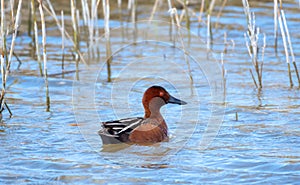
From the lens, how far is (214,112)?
8117 millimetres

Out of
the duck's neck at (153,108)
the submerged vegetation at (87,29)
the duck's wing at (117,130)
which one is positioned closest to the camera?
the duck's wing at (117,130)

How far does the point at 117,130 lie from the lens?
6.55 m

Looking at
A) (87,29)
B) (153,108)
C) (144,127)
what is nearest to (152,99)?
(153,108)

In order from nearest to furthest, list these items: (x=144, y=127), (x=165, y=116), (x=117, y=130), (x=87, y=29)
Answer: (x=117, y=130) → (x=144, y=127) → (x=165, y=116) → (x=87, y=29)

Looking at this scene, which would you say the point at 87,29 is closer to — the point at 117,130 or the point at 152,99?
the point at 152,99

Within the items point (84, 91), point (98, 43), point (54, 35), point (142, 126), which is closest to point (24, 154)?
point (142, 126)

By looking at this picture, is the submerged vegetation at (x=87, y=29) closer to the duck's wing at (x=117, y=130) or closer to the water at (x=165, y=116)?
the water at (x=165, y=116)

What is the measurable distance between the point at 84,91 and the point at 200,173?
3.94 metres

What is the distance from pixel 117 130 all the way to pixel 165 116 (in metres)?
1.56

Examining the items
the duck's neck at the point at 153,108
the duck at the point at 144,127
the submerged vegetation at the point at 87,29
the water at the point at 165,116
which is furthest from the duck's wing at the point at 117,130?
the submerged vegetation at the point at 87,29

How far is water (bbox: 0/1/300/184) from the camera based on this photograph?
5918 mm

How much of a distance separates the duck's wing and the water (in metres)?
0.13

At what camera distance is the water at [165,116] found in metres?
5.92

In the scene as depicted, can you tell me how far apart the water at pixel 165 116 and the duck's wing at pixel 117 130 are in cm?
13
